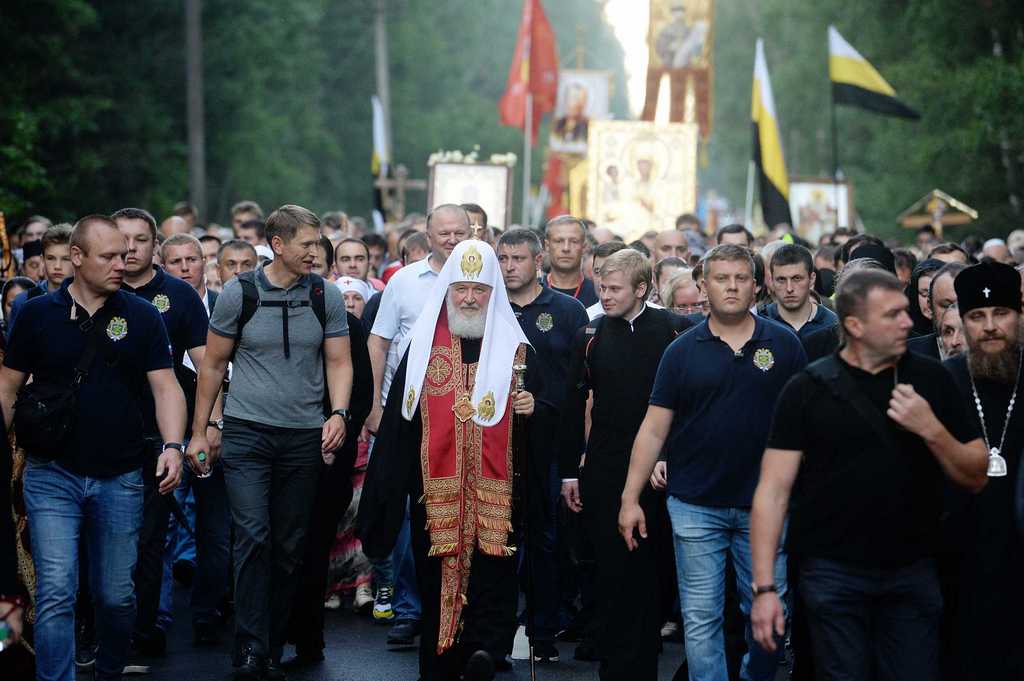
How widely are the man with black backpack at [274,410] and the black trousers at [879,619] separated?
10.9ft

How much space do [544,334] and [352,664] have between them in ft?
7.07

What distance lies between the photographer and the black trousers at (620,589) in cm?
799

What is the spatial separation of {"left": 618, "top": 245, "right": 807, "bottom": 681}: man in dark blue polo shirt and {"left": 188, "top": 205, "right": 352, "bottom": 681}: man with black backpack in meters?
1.95

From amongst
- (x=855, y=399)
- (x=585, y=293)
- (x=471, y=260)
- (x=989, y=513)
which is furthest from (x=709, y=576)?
(x=585, y=293)

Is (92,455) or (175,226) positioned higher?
(175,226)

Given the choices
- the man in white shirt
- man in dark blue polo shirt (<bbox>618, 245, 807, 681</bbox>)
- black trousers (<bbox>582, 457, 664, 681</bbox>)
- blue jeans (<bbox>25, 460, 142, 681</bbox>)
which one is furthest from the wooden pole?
man in dark blue polo shirt (<bbox>618, 245, 807, 681</bbox>)

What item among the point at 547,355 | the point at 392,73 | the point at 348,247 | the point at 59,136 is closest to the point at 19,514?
the point at 547,355

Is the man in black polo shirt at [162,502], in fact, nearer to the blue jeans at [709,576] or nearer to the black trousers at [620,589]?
the black trousers at [620,589]

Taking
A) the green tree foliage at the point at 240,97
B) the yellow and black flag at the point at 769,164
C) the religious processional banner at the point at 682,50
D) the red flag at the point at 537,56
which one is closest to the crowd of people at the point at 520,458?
the yellow and black flag at the point at 769,164

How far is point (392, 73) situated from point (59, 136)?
124 feet

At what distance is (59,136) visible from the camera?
107ft

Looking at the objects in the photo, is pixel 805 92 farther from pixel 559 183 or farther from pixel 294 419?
pixel 294 419

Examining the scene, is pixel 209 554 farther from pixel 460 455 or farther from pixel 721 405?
pixel 721 405

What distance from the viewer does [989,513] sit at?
632cm
